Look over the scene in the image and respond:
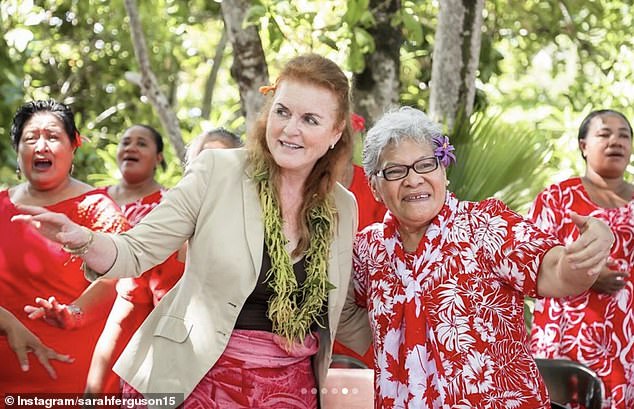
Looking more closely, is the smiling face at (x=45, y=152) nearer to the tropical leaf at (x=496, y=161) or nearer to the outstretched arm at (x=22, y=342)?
the outstretched arm at (x=22, y=342)

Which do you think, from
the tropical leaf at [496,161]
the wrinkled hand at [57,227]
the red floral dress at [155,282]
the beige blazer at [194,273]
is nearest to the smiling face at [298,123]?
the beige blazer at [194,273]

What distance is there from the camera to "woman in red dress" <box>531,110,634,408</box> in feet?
18.0

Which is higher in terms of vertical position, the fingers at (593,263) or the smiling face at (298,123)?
the smiling face at (298,123)

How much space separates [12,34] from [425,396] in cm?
485

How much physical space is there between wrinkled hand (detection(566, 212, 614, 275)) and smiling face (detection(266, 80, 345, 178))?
82cm

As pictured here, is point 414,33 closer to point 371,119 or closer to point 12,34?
point 371,119

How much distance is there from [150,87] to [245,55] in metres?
1.24

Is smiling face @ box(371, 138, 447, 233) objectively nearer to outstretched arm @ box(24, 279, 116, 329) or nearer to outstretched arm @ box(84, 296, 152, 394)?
outstretched arm @ box(24, 279, 116, 329)

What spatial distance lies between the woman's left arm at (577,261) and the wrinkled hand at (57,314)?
61.6 inches

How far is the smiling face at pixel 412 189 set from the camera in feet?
9.91

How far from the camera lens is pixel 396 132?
3096 mm

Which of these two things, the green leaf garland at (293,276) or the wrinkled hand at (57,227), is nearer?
the wrinkled hand at (57,227)

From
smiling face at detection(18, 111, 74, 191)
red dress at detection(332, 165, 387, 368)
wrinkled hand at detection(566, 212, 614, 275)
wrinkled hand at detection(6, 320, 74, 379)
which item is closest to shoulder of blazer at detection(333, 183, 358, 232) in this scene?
wrinkled hand at detection(566, 212, 614, 275)

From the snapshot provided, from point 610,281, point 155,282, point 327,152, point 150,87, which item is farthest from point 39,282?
point 150,87
